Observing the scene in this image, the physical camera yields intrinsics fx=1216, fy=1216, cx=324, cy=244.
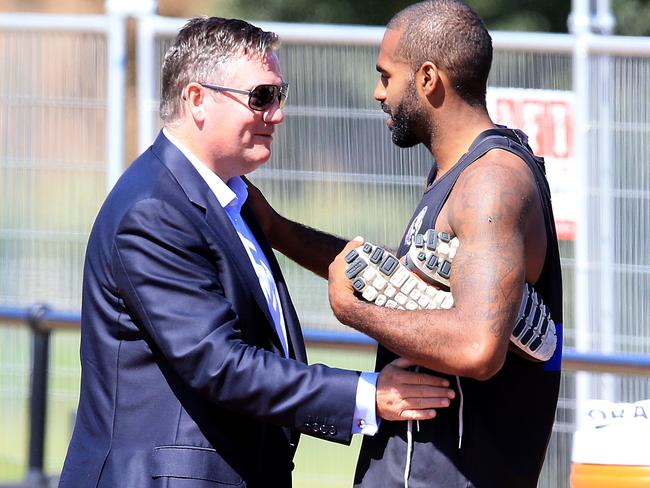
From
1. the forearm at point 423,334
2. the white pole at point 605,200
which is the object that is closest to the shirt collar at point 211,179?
the forearm at point 423,334

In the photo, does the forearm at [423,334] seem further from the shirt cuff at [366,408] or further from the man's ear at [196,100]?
the man's ear at [196,100]

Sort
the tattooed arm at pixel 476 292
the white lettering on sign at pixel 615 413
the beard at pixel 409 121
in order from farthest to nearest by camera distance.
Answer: the white lettering on sign at pixel 615 413
the beard at pixel 409 121
the tattooed arm at pixel 476 292

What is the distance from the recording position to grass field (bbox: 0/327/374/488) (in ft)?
21.3

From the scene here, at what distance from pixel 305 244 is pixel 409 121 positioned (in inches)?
36.7

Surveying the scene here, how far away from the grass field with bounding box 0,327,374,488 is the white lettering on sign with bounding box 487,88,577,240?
1293 millimetres

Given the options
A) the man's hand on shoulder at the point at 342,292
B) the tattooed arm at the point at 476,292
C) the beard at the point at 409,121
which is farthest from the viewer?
the beard at the point at 409,121

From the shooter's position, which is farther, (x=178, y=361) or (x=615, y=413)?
(x=615, y=413)

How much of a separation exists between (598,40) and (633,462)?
3.24m

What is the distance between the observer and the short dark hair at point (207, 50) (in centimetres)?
362

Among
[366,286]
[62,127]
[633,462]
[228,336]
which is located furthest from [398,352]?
[62,127]

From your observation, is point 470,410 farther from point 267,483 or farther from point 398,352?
point 267,483

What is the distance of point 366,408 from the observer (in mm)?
3344

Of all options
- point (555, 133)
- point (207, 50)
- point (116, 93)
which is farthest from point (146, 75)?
point (207, 50)

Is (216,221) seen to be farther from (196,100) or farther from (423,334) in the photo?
(423,334)
